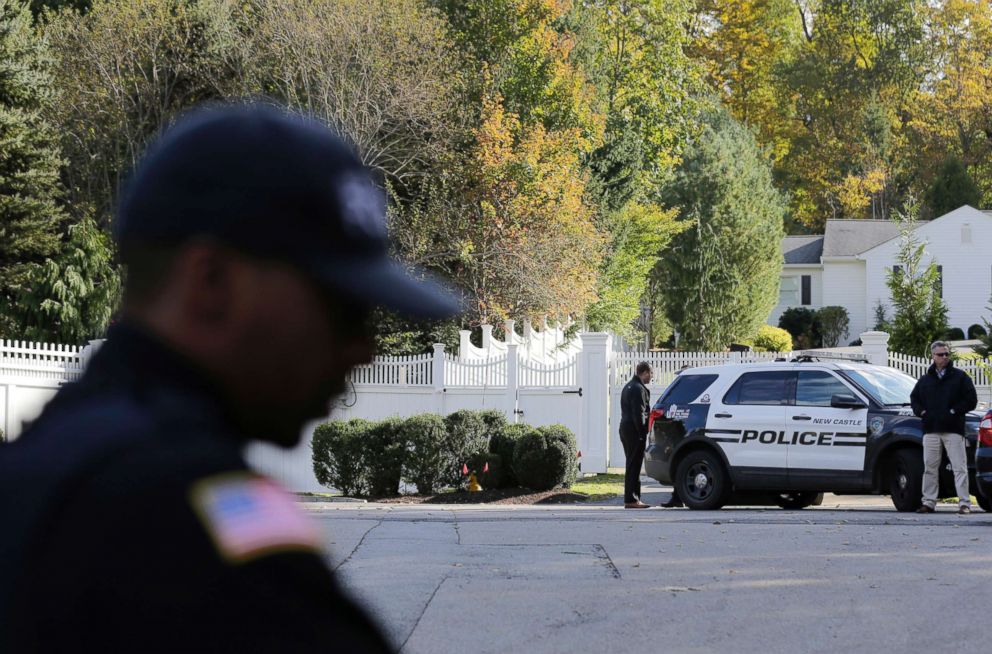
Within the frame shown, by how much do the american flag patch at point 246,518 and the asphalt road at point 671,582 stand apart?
13.2 feet

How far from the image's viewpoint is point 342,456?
1895 centimetres

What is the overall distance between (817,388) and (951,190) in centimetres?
4778

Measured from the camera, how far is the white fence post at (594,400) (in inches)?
859

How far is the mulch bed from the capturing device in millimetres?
18109

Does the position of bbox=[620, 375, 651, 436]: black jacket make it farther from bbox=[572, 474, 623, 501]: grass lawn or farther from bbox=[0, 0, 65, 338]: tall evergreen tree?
bbox=[0, 0, 65, 338]: tall evergreen tree

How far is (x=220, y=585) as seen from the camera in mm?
1206

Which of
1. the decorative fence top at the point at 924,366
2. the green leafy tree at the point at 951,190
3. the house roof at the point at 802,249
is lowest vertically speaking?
the decorative fence top at the point at 924,366

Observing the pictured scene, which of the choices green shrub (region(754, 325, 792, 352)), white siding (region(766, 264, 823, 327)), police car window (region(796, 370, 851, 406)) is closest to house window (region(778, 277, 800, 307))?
white siding (region(766, 264, 823, 327))

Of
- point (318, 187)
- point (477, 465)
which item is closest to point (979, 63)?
point (477, 465)

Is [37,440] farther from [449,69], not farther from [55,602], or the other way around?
[449,69]

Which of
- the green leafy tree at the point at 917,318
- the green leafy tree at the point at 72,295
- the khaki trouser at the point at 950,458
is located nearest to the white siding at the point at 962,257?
the green leafy tree at the point at 917,318

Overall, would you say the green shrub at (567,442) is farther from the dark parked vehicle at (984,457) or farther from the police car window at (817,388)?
the dark parked vehicle at (984,457)

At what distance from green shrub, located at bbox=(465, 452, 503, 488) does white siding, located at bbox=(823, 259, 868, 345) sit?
136 feet

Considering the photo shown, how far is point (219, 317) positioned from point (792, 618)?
23.7ft
